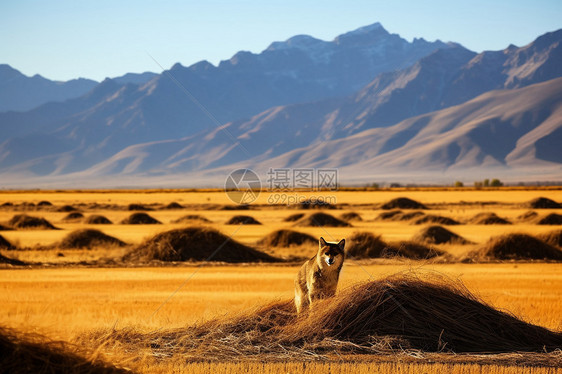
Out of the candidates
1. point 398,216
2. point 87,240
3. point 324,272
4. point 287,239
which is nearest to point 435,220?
point 398,216

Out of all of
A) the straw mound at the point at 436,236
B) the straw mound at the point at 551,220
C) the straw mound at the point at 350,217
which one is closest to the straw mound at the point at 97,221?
the straw mound at the point at 350,217

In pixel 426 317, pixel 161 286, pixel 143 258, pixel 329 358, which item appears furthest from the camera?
pixel 143 258

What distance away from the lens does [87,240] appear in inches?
1399

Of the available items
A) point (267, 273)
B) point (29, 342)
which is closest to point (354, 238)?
point (267, 273)

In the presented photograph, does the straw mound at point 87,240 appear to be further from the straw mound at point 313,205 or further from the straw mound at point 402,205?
the straw mound at point 402,205

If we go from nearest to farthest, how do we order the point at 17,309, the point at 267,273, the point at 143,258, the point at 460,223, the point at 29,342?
the point at 29,342
the point at 17,309
the point at 267,273
the point at 143,258
the point at 460,223

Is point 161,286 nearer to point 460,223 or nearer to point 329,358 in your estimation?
point 329,358

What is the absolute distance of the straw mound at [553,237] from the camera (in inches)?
→ 1345

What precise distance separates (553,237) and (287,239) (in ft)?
38.7

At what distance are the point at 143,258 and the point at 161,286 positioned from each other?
791 cm

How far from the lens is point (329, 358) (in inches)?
419

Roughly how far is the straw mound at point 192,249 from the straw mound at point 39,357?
72.7ft

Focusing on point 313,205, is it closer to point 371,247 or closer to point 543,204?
point 543,204

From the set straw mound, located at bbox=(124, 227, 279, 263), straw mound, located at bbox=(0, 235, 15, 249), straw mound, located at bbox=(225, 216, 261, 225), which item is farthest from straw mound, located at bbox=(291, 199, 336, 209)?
straw mound, located at bbox=(124, 227, 279, 263)
